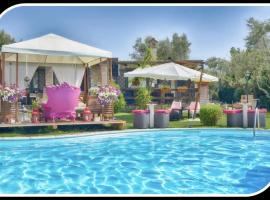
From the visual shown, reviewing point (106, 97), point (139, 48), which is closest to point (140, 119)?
point (106, 97)

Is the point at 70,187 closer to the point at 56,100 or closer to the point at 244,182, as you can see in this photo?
the point at 244,182

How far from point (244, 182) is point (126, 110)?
40.0 ft

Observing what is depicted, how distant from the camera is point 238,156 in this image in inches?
293

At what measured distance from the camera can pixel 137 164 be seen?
666 centimetres

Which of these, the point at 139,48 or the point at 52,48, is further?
the point at 139,48

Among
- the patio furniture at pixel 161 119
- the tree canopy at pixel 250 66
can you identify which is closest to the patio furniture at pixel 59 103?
the patio furniture at pixel 161 119

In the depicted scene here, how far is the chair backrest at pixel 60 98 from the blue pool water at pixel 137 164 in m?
1.33

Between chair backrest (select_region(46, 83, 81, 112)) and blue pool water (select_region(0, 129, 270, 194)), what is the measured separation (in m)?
1.33

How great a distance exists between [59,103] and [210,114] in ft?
15.4

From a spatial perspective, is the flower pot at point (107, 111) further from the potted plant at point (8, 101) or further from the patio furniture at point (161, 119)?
the potted plant at point (8, 101)

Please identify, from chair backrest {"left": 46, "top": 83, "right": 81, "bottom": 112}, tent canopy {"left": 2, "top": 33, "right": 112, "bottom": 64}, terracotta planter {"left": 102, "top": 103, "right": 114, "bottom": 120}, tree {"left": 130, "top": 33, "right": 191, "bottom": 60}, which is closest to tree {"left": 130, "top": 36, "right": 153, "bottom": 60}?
tree {"left": 130, "top": 33, "right": 191, "bottom": 60}

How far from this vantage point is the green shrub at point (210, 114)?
1143cm

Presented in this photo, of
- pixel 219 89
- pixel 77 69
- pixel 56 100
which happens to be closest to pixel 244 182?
pixel 56 100

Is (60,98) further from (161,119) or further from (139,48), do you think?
(139,48)
